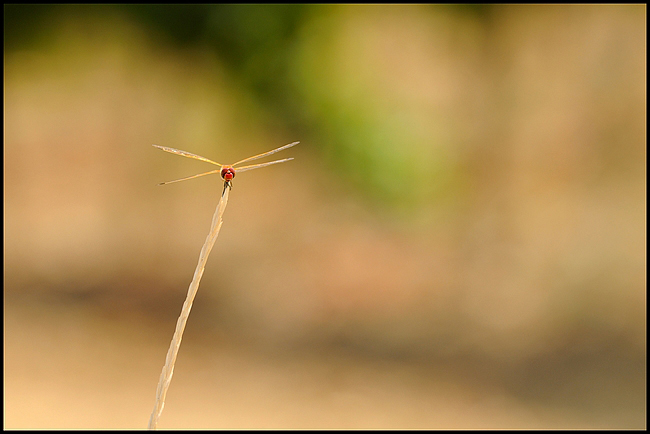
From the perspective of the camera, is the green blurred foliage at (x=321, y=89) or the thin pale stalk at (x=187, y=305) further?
the green blurred foliage at (x=321, y=89)

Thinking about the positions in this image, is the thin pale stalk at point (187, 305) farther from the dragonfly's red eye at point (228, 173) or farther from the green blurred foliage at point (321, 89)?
the green blurred foliage at point (321, 89)

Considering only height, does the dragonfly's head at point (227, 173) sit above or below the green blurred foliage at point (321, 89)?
below

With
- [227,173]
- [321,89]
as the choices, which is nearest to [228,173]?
[227,173]

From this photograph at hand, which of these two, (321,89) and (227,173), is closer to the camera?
(227,173)

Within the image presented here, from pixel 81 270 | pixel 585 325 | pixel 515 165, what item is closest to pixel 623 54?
pixel 515 165

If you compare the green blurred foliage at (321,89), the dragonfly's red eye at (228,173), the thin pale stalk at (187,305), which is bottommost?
the thin pale stalk at (187,305)

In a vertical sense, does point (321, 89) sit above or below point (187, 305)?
above

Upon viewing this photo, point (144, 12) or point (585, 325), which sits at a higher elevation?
point (144, 12)

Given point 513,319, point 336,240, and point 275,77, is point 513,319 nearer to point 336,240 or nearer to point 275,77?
point 336,240

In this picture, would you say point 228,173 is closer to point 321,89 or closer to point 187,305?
point 187,305

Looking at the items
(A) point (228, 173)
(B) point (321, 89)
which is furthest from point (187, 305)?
(B) point (321, 89)

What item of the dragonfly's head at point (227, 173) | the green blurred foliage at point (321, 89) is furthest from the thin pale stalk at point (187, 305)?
the green blurred foliage at point (321, 89)
